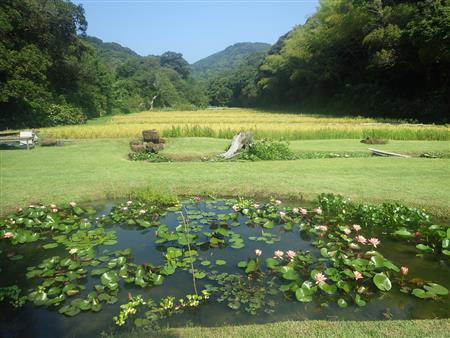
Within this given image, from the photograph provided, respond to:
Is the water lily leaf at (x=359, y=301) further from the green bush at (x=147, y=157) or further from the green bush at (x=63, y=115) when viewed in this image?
the green bush at (x=63, y=115)

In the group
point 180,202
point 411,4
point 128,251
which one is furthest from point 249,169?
point 411,4

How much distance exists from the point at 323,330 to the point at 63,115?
2779cm

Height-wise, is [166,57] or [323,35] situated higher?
[166,57]

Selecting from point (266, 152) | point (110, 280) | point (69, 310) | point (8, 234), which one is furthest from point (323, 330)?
point (266, 152)

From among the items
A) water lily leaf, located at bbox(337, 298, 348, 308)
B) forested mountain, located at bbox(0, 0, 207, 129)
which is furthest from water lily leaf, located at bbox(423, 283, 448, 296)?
forested mountain, located at bbox(0, 0, 207, 129)

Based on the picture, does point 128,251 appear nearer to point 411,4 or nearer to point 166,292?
point 166,292

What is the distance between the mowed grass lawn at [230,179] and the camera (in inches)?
275

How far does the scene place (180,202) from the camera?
7.00 metres

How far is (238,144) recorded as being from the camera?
1239cm

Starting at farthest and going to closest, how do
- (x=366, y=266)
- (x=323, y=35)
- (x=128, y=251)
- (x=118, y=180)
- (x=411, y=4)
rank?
1. (x=323, y=35)
2. (x=411, y=4)
3. (x=118, y=180)
4. (x=128, y=251)
5. (x=366, y=266)

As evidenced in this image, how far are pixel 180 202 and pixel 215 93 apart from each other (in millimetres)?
108931

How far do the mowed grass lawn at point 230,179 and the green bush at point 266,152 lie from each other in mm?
1264

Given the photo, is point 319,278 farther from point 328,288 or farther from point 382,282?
point 382,282

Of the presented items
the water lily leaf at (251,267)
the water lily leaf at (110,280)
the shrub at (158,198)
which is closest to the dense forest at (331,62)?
the shrub at (158,198)
